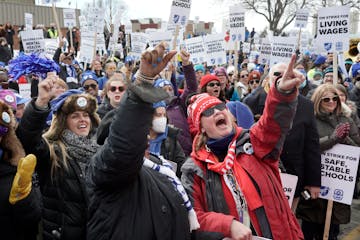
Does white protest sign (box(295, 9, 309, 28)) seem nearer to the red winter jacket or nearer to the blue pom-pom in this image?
the blue pom-pom

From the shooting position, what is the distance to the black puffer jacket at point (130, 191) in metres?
1.71

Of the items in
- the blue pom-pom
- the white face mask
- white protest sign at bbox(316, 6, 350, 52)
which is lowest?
the white face mask

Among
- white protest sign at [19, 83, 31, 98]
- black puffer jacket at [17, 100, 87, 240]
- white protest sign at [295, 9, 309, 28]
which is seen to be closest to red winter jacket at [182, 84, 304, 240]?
black puffer jacket at [17, 100, 87, 240]

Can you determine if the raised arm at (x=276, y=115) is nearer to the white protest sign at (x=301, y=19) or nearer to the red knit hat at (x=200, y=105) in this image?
the red knit hat at (x=200, y=105)

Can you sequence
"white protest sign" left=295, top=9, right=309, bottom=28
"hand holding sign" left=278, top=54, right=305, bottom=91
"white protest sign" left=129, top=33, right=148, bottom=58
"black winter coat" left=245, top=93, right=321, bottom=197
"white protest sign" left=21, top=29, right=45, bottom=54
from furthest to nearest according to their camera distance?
1. "white protest sign" left=295, top=9, right=309, bottom=28
2. "white protest sign" left=129, top=33, right=148, bottom=58
3. "white protest sign" left=21, top=29, right=45, bottom=54
4. "black winter coat" left=245, top=93, right=321, bottom=197
5. "hand holding sign" left=278, top=54, right=305, bottom=91

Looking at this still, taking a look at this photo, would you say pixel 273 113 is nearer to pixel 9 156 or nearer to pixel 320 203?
pixel 9 156

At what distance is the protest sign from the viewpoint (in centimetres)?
923

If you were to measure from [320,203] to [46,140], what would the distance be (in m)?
2.97

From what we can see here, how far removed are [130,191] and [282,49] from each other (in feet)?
18.3

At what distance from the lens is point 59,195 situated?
292 cm

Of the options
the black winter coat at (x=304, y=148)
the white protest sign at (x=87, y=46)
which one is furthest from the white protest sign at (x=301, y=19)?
the black winter coat at (x=304, y=148)

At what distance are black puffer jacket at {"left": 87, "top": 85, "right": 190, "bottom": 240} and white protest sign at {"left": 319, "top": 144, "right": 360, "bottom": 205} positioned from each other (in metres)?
2.69

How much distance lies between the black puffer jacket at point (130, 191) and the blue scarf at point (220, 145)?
648mm

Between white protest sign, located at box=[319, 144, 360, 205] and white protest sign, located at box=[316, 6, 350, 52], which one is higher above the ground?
white protest sign, located at box=[316, 6, 350, 52]
